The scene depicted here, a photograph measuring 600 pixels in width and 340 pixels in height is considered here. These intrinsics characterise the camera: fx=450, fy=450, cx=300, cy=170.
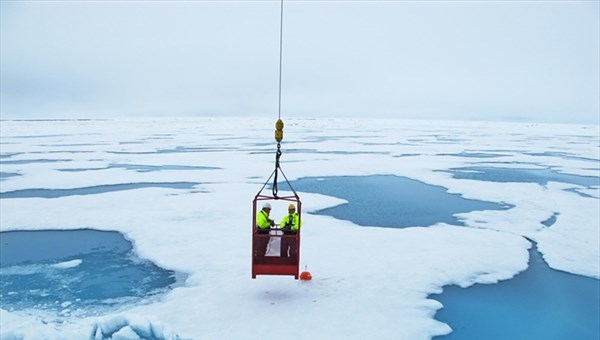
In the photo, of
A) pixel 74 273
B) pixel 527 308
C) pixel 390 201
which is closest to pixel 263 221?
pixel 74 273

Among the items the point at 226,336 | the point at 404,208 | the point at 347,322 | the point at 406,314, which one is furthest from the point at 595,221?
the point at 226,336

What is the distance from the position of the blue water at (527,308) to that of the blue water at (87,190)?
9980mm

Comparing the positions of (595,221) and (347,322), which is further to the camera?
(595,221)

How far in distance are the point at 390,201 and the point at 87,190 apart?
357 inches

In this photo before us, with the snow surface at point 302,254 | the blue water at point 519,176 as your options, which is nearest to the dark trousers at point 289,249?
the snow surface at point 302,254

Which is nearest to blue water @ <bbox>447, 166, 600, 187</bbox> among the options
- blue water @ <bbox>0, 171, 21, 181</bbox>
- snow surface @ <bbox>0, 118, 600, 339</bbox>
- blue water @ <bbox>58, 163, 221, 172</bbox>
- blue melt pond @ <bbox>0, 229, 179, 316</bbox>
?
snow surface @ <bbox>0, 118, 600, 339</bbox>

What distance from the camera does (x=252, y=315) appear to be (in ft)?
18.0

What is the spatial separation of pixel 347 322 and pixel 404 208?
6.79 meters

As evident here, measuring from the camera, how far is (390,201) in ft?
41.3

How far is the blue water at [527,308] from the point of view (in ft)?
17.9

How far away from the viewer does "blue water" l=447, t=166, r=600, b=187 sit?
16797 millimetres

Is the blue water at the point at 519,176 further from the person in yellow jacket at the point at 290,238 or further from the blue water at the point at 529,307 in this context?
the person in yellow jacket at the point at 290,238

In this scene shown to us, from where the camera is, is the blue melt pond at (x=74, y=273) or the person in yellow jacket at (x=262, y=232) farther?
the blue melt pond at (x=74, y=273)

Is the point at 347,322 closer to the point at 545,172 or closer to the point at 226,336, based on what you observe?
the point at 226,336
